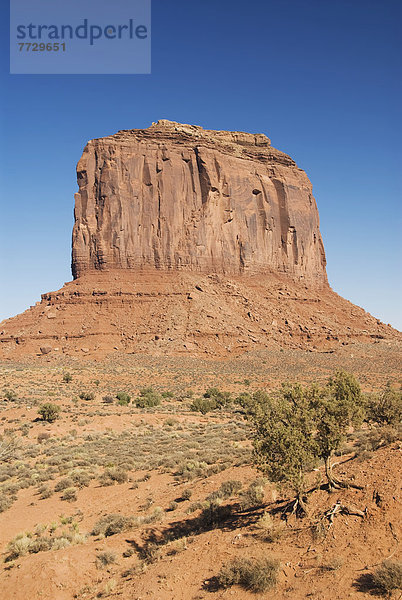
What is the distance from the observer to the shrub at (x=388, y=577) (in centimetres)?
588

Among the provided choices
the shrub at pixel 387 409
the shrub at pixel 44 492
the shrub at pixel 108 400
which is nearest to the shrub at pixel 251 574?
the shrub at pixel 44 492

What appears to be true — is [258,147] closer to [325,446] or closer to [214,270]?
[214,270]

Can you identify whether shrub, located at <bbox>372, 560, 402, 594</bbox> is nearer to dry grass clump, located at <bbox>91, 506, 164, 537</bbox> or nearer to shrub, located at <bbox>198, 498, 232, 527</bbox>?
shrub, located at <bbox>198, 498, 232, 527</bbox>

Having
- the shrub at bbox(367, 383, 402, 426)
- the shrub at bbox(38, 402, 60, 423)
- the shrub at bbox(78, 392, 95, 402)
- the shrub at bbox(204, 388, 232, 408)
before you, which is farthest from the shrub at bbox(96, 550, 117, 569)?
the shrub at bbox(78, 392, 95, 402)

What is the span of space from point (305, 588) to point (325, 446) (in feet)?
11.1

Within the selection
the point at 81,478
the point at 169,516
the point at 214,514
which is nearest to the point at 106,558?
the point at 169,516

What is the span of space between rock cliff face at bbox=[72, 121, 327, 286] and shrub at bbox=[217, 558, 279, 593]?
6573 cm

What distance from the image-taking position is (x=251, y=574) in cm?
686

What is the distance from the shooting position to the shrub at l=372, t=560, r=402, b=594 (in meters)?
5.88

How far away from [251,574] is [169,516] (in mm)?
4660

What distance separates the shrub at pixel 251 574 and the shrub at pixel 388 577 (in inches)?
59.2

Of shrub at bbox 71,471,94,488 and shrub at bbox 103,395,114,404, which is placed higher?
shrub at bbox 103,395,114,404

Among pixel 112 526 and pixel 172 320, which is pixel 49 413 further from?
pixel 172 320

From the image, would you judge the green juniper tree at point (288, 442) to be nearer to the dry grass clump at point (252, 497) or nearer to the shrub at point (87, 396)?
the dry grass clump at point (252, 497)
